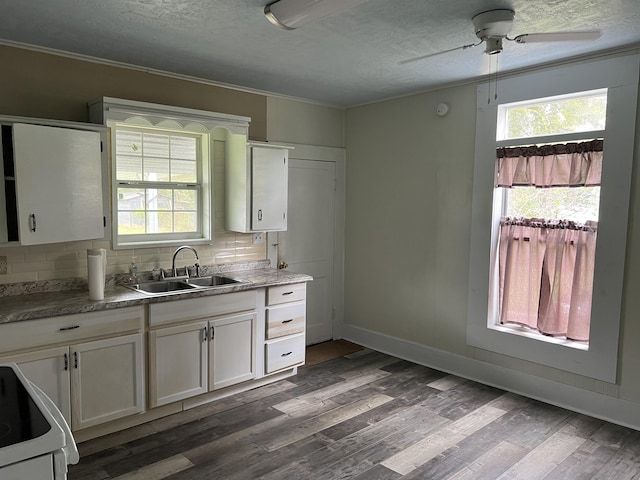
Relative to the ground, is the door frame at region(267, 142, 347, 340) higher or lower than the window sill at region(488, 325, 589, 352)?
higher

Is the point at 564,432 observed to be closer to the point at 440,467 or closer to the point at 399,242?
the point at 440,467

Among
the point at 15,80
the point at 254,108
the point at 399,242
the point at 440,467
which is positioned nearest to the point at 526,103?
the point at 399,242

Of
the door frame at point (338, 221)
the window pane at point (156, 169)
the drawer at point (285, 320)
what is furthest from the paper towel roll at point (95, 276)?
the door frame at point (338, 221)

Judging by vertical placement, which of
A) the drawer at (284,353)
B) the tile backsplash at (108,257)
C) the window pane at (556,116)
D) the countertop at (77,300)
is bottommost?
the drawer at (284,353)

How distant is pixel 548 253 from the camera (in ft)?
12.1

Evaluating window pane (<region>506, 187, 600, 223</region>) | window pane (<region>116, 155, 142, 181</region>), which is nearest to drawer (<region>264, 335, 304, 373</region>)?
window pane (<region>116, 155, 142, 181</region>)

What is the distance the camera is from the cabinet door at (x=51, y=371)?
9.11 ft

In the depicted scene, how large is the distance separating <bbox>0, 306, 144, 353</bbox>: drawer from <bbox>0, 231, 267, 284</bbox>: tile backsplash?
0.58m

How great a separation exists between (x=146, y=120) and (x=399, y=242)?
102 inches

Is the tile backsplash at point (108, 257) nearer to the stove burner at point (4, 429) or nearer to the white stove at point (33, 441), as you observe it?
the white stove at point (33, 441)

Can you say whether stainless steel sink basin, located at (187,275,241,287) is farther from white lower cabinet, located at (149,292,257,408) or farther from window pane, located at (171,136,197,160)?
window pane, located at (171,136,197,160)

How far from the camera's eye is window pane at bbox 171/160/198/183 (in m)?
4.03

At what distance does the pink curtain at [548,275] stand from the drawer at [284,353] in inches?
69.4

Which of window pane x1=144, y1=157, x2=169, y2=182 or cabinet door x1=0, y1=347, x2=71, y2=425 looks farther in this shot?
window pane x1=144, y1=157, x2=169, y2=182
